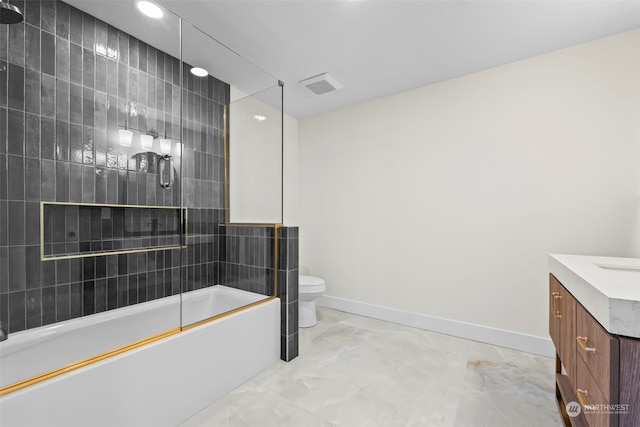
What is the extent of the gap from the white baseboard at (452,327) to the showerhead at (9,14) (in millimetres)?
3329

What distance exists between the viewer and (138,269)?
2102mm

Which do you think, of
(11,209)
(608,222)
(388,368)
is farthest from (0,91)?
(608,222)

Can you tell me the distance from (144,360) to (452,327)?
2.49 m

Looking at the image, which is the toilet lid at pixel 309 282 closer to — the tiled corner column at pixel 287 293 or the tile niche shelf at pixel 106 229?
the tiled corner column at pixel 287 293

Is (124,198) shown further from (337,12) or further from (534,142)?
(534,142)

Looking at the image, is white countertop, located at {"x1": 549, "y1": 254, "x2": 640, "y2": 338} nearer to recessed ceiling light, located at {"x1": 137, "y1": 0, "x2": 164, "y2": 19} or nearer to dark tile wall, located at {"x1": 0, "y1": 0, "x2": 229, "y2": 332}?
dark tile wall, located at {"x1": 0, "y1": 0, "x2": 229, "y2": 332}

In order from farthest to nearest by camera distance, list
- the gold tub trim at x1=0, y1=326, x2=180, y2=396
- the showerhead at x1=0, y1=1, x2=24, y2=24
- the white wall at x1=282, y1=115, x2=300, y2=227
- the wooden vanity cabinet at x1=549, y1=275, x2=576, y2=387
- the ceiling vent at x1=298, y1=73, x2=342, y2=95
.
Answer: the white wall at x1=282, y1=115, x2=300, y2=227
the ceiling vent at x1=298, y1=73, x2=342, y2=95
the showerhead at x1=0, y1=1, x2=24, y2=24
the wooden vanity cabinet at x1=549, y1=275, x2=576, y2=387
the gold tub trim at x1=0, y1=326, x2=180, y2=396

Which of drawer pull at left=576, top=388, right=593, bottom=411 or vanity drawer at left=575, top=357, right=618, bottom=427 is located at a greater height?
vanity drawer at left=575, top=357, right=618, bottom=427

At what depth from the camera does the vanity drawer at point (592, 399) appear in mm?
816

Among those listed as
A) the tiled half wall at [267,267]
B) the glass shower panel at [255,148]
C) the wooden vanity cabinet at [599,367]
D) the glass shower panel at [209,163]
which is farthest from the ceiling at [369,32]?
the wooden vanity cabinet at [599,367]

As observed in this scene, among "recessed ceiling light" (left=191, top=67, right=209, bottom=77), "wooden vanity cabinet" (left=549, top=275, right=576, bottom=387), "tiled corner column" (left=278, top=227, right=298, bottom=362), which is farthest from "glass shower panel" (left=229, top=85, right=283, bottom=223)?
"wooden vanity cabinet" (left=549, top=275, right=576, bottom=387)

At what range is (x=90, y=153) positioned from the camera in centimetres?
186

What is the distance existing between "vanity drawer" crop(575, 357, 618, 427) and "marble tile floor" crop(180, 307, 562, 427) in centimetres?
65

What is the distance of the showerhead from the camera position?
1.46 metres
